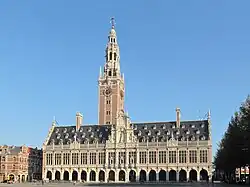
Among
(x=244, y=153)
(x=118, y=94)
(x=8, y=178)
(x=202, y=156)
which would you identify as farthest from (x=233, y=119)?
(x=8, y=178)

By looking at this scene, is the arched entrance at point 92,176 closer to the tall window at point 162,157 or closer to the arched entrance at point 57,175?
the arched entrance at point 57,175

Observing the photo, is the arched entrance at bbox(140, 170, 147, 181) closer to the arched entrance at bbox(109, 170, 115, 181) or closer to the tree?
the arched entrance at bbox(109, 170, 115, 181)

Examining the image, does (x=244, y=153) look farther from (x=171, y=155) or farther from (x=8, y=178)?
(x=8, y=178)

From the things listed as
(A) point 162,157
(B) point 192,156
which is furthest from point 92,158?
(B) point 192,156

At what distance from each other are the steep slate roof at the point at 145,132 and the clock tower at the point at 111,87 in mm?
10485

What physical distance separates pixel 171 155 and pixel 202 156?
7827 mm

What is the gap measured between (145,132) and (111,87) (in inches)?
1022

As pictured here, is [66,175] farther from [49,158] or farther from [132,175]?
[132,175]

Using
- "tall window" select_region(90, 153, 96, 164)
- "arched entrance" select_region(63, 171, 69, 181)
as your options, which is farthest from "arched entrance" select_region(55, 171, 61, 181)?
"tall window" select_region(90, 153, 96, 164)

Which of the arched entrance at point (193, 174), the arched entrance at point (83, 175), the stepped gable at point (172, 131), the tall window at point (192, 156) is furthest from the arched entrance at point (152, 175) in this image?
the arched entrance at point (83, 175)

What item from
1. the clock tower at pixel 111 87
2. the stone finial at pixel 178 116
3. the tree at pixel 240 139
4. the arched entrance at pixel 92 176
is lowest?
the arched entrance at pixel 92 176

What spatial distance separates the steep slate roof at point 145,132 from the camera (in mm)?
111287

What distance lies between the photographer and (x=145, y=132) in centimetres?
11581

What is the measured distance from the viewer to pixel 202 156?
107188 millimetres
